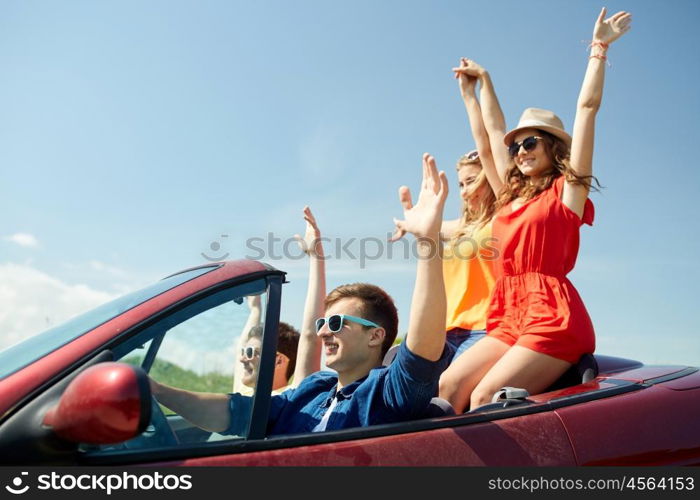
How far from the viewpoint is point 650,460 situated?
77.5 inches

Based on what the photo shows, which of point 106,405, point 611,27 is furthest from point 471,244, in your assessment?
point 106,405

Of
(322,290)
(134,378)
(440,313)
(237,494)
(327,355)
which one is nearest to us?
(134,378)

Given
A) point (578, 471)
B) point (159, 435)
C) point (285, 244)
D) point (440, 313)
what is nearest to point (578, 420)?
point (578, 471)

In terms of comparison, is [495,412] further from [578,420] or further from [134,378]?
[134,378]

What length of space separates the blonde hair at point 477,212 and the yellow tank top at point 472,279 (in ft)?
Result: 0.25

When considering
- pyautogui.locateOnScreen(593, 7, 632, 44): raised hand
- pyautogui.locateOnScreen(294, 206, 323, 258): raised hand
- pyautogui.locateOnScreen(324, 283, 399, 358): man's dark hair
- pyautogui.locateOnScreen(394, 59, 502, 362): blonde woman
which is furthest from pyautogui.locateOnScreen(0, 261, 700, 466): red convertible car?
pyautogui.locateOnScreen(593, 7, 632, 44): raised hand

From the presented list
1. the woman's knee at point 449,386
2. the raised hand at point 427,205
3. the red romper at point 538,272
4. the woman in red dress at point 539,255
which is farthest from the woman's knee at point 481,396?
the raised hand at point 427,205

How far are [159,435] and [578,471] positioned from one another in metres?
1.26

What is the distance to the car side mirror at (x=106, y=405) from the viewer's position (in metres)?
1.25

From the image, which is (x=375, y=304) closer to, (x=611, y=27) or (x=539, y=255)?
(x=539, y=255)

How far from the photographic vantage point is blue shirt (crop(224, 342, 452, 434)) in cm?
191

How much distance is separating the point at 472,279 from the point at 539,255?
56 centimetres

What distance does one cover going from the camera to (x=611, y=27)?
3.39 meters

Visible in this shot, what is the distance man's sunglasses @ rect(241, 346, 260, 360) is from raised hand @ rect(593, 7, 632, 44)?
8.82ft
